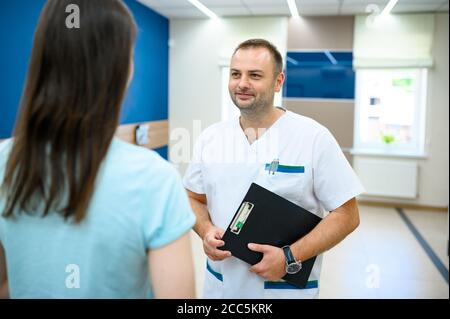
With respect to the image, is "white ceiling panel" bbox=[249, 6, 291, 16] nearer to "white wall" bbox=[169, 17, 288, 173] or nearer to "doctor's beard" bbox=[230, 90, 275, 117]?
"white wall" bbox=[169, 17, 288, 173]

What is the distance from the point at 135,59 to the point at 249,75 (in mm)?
233

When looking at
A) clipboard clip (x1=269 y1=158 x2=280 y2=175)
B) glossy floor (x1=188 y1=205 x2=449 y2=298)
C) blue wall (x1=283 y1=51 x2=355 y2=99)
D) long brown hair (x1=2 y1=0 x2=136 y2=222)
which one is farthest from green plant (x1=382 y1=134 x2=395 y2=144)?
long brown hair (x1=2 y1=0 x2=136 y2=222)

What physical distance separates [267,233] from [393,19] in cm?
56

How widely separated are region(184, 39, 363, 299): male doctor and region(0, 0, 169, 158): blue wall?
0.44 feet

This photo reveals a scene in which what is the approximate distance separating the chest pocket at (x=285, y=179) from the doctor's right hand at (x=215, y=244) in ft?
0.45

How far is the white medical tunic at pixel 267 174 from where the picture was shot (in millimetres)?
838

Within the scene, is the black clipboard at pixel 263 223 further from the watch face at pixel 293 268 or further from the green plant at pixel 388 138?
the green plant at pixel 388 138

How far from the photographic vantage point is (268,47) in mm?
768

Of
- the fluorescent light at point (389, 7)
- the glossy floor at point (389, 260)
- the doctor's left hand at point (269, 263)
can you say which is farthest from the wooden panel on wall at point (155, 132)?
the glossy floor at point (389, 260)

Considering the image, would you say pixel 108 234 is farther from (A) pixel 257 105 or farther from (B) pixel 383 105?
(B) pixel 383 105

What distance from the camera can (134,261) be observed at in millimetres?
471

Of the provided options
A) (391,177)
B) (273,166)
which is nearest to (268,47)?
(273,166)

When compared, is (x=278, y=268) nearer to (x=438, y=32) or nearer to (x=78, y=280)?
(x=78, y=280)

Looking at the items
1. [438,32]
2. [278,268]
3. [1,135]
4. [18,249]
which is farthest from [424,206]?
[18,249]
